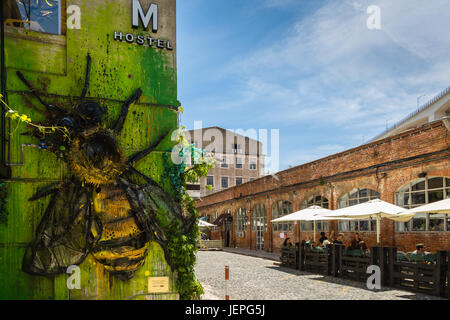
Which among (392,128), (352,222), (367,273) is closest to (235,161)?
(392,128)

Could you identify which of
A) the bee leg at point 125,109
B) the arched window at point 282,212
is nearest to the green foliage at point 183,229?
the bee leg at point 125,109

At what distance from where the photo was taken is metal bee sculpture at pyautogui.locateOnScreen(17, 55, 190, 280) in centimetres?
728

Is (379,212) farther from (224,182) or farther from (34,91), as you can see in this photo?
(224,182)

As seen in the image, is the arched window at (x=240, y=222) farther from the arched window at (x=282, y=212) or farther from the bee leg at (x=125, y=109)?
the bee leg at (x=125, y=109)

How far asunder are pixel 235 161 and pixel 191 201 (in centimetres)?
5210

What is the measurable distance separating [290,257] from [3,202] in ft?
42.8

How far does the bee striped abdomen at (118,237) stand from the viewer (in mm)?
7547

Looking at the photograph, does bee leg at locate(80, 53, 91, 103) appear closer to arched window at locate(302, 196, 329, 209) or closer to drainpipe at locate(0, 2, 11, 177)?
drainpipe at locate(0, 2, 11, 177)

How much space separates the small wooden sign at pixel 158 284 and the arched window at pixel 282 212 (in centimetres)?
1821

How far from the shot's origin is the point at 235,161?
6059 cm

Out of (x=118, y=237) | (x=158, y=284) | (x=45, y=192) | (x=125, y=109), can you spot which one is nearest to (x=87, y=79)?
(x=125, y=109)

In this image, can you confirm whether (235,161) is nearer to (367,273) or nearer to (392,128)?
(392,128)

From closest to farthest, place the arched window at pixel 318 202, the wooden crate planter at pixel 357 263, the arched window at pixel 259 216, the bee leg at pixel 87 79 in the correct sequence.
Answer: the bee leg at pixel 87 79
the wooden crate planter at pixel 357 263
the arched window at pixel 318 202
the arched window at pixel 259 216

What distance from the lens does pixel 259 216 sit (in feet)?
101
